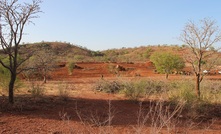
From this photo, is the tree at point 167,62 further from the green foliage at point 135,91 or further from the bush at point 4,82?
the bush at point 4,82

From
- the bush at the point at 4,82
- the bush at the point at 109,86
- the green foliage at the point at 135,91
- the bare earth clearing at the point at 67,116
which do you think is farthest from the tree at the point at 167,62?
the bush at the point at 4,82

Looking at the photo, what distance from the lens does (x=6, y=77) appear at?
39.5 ft

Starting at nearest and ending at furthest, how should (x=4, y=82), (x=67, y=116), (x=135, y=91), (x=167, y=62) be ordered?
(x=67, y=116) → (x=4, y=82) → (x=135, y=91) → (x=167, y=62)

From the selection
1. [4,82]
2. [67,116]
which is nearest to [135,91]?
[4,82]

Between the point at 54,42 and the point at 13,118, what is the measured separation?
2543 inches

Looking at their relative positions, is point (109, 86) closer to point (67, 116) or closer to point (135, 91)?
point (135, 91)

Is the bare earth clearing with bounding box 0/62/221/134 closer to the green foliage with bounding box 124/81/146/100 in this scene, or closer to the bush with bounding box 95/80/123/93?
the green foliage with bounding box 124/81/146/100

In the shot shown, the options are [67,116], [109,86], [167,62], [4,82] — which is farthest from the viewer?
[167,62]

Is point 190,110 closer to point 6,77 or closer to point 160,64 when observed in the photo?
point 6,77

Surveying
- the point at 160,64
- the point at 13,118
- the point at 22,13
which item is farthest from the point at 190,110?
the point at 160,64

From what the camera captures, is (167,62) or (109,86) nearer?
(109,86)

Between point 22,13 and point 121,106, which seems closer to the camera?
point 22,13

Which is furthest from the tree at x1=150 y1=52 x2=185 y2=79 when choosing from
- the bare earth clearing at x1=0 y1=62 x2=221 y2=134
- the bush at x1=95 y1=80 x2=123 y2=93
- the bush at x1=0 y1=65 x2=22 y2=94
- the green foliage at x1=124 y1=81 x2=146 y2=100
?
the bush at x1=0 y1=65 x2=22 y2=94

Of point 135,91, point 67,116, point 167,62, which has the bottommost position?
point 135,91
